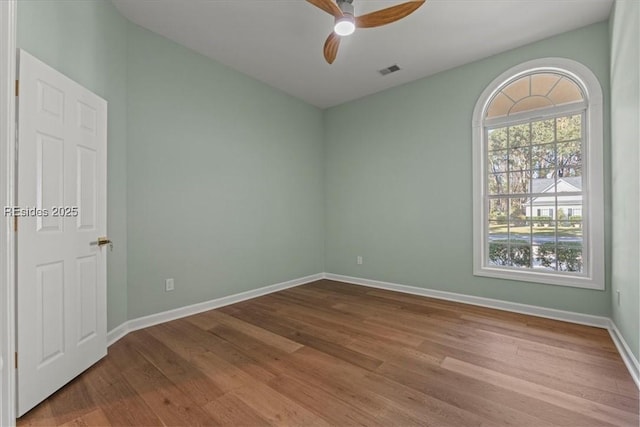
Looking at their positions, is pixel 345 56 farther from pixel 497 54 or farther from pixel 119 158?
pixel 119 158

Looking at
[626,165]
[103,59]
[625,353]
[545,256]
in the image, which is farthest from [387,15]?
[625,353]

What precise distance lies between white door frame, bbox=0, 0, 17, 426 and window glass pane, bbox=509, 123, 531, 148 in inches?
170

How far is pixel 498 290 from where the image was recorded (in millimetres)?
3375

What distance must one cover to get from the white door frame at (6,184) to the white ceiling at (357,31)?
1.68 meters

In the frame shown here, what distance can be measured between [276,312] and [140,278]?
1476mm

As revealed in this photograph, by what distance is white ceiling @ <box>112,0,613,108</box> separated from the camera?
8.48 feet

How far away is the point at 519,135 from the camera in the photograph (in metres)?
3.38

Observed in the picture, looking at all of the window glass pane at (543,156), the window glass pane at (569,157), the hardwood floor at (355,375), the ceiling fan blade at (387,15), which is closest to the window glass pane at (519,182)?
the window glass pane at (543,156)

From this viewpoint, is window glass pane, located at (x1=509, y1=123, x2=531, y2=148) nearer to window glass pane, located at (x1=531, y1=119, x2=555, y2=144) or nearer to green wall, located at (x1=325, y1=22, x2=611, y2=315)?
window glass pane, located at (x1=531, y1=119, x2=555, y2=144)

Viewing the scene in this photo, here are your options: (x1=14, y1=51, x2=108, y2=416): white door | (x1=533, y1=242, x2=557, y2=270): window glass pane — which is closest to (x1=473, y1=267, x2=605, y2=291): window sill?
(x1=533, y1=242, x2=557, y2=270): window glass pane

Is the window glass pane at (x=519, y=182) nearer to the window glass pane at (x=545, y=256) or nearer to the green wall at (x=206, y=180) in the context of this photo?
the window glass pane at (x=545, y=256)

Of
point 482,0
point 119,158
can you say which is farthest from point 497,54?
point 119,158

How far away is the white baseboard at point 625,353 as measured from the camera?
74.3 inches

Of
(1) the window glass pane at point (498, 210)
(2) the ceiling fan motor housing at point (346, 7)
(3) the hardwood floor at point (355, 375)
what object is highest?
(2) the ceiling fan motor housing at point (346, 7)
